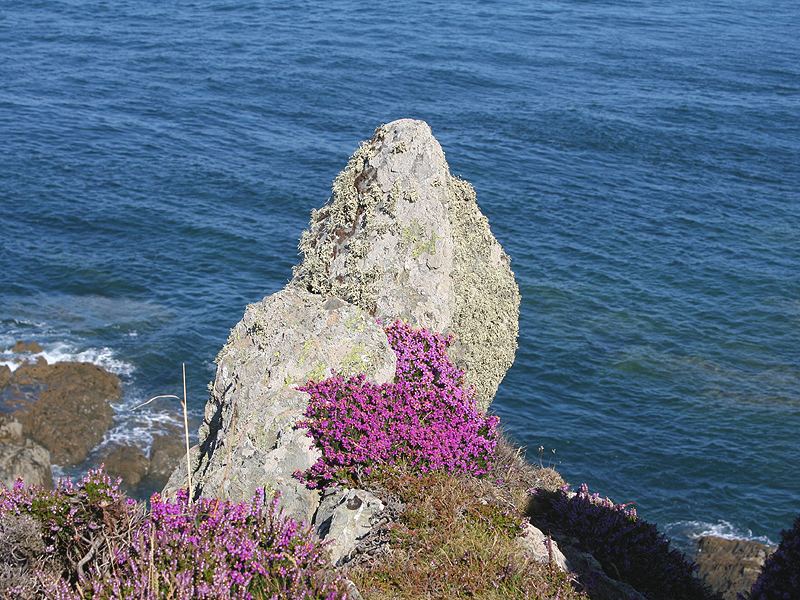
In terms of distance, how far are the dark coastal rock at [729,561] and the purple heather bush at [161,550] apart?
26.6 m

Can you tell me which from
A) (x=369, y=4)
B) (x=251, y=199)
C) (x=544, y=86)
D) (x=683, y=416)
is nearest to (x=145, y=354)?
(x=251, y=199)

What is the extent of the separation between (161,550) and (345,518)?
4456 mm

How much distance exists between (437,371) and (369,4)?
11869 cm

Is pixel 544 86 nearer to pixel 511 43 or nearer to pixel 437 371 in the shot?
pixel 511 43

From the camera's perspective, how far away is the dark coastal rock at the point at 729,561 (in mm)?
33688

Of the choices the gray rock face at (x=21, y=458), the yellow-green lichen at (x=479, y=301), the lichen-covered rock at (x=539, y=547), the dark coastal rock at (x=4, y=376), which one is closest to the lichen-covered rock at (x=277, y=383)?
the lichen-covered rock at (x=539, y=547)

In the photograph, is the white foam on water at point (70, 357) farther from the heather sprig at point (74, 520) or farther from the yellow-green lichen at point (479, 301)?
the heather sprig at point (74, 520)

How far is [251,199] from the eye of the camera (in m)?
68.2

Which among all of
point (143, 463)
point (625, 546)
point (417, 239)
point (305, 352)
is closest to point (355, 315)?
point (305, 352)

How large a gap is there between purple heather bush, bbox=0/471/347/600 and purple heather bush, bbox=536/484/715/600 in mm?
6124

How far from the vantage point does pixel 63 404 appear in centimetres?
4319

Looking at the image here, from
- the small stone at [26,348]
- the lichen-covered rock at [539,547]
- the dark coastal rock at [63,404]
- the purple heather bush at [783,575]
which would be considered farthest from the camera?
the small stone at [26,348]

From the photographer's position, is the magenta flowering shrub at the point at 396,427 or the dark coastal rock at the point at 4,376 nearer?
the magenta flowering shrub at the point at 396,427

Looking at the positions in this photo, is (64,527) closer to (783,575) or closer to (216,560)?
(216,560)
